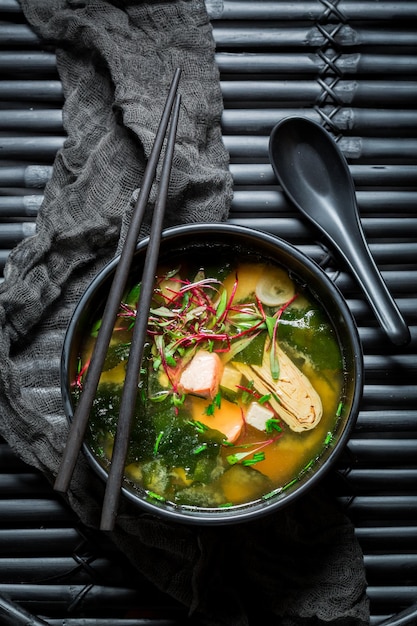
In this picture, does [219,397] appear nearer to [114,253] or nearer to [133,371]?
[133,371]

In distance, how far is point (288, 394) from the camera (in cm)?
143

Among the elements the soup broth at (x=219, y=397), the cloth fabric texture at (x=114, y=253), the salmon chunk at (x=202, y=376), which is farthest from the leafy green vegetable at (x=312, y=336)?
the cloth fabric texture at (x=114, y=253)

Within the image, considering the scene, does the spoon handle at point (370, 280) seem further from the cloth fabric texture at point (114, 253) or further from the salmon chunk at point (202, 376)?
the salmon chunk at point (202, 376)

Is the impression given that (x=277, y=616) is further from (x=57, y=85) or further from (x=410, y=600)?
(x=57, y=85)

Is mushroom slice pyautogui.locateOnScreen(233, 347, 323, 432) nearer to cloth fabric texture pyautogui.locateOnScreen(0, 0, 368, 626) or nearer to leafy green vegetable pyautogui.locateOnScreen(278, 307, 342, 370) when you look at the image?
leafy green vegetable pyautogui.locateOnScreen(278, 307, 342, 370)

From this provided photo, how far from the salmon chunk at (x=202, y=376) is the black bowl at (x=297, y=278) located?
21 centimetres

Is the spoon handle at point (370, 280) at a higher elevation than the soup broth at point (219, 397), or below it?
higher

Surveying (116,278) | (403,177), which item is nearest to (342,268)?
(403,177)

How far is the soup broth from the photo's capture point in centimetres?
142

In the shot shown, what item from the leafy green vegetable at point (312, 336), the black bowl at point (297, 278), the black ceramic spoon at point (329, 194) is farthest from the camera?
the black ceramic spoon at point (329, 194)

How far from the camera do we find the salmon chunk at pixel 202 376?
1401 mm

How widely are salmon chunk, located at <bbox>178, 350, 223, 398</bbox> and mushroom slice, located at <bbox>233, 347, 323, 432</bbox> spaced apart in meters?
0.05

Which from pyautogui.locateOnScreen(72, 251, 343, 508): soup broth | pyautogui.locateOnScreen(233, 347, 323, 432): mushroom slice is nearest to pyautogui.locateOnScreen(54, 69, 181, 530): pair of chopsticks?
pyautogui.locateOnScreen(72, 251, 343, 508): soup broth

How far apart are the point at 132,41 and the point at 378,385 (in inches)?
36.1
